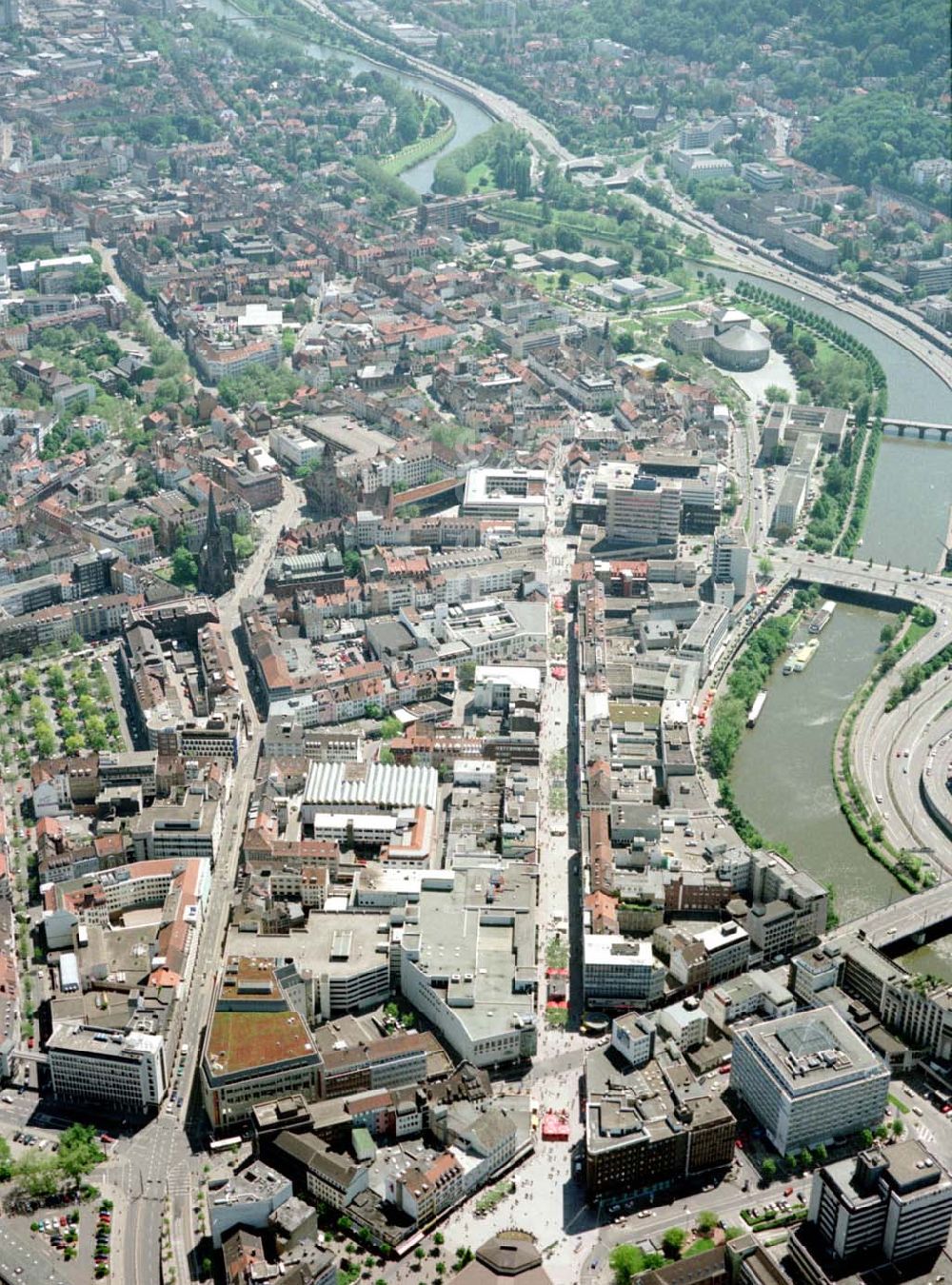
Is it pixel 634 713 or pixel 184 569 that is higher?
pixel 634 713

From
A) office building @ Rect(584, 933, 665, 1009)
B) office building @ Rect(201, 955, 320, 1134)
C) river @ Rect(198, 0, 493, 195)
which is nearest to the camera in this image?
office building @ Rect(201, 955, 320, 1134)

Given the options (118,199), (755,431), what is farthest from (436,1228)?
(118,199)

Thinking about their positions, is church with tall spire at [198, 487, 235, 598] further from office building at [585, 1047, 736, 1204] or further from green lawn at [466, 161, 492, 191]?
green lawn at [466, 161, 492, 191]

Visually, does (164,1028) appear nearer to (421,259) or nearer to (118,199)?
(421,259)

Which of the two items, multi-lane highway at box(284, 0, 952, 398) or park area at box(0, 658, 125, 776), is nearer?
park area at box(0, 658, 125, 776)

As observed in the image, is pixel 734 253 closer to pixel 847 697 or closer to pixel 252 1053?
pixel 847 697

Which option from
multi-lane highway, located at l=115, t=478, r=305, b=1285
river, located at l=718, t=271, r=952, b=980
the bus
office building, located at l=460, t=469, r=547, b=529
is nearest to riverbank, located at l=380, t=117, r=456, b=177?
river, located at l=718, t=271, r=952, b=980

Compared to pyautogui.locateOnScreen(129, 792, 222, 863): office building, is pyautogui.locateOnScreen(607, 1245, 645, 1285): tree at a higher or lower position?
higher

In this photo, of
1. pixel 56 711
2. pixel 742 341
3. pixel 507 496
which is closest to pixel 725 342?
pixel 742 341
